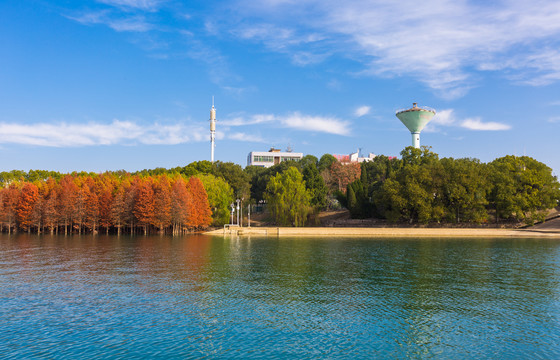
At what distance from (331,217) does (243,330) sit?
92712mm

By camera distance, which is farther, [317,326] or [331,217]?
[331,217]

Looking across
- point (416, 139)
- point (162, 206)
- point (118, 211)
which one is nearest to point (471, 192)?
point (416, 139)

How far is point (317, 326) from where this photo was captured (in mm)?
21828

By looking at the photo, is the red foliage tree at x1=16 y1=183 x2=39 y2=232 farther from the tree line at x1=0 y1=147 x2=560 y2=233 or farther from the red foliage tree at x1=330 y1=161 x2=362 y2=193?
the red foliage tree at x1=330 y1=161 x2=362 y2=193

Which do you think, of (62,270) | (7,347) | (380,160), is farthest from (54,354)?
(380,160)

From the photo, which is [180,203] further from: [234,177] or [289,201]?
[234,177]

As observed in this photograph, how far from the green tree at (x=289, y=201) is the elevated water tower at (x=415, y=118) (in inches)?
1688

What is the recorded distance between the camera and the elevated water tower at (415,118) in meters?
119

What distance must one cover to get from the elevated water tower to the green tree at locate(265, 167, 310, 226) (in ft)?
141

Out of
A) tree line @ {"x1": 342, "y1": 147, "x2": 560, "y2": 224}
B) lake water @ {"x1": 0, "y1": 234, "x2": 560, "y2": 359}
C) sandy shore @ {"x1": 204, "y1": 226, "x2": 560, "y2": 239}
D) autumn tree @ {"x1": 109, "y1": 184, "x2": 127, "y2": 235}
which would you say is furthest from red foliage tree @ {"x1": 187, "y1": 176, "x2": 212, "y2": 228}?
lake water @ {"x1": 0, "y1": 234, "x2": 560, "y2": 359}

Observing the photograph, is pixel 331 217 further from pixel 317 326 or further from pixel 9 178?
pixel 9 178

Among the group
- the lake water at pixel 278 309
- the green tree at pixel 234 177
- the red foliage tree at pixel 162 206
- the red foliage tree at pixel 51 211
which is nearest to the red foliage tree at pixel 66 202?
the red foliage tree at pixel 51 211

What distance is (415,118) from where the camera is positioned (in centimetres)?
12012

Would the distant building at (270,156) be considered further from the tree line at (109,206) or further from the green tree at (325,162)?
the tree line at (109,206)
